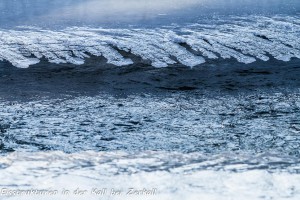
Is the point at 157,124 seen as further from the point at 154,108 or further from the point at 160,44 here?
the point at 160,44

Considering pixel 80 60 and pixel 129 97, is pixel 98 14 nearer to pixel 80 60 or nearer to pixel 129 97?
pixel 80 60

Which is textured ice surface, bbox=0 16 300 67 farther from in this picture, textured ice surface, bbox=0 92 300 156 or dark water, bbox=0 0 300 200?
textured ice surface, bbox=0 92 300 156

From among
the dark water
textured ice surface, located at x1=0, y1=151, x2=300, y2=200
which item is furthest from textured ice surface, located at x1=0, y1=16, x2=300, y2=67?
textured ice surface, located at x1=0, y1=151, x2=300, y2=200

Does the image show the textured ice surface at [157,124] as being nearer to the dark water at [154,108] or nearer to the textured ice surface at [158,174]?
the dark water at [154,108]

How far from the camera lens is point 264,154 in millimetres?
2381

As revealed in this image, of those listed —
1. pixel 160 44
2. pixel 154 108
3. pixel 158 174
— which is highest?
pixel 160 44

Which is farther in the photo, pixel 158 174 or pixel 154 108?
pixel 154 108

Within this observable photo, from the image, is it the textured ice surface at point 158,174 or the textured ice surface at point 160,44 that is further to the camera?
the textured ice surface at point 160,44

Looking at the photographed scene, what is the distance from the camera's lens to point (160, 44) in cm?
487

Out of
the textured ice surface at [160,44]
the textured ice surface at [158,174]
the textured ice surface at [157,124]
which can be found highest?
the textured ice surface at [160,44]

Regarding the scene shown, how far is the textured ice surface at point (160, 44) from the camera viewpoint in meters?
4.43

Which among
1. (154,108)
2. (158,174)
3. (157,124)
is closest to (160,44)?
(154,108)

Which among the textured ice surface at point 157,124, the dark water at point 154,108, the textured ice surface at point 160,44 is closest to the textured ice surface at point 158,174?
the dark water at point 154,108

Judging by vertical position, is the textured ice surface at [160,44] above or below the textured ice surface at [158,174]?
above
